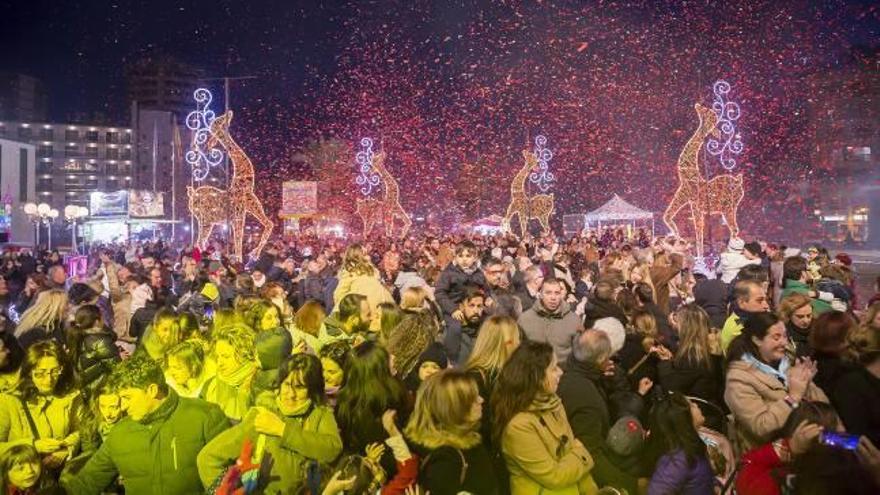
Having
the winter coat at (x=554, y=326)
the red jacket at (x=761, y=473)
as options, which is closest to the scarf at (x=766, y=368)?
the red jacket at (x=761, y=473)

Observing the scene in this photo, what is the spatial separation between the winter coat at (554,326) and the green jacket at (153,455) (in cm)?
354

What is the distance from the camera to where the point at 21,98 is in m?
134

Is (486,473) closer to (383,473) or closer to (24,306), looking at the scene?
(383,473)

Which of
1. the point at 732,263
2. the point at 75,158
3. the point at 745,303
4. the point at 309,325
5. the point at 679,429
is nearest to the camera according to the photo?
the point at 679,429

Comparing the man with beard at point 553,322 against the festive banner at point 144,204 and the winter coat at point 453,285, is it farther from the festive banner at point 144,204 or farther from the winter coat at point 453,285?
the festive banner at point 144,204

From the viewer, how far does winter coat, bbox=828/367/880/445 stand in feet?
13.9

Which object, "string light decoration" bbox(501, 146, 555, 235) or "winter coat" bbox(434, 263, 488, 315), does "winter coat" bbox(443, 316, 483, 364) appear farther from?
"string light decoration" bbox(501, 146, 555, 235)

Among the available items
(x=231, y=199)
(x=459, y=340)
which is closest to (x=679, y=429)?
(x=459, y=340)

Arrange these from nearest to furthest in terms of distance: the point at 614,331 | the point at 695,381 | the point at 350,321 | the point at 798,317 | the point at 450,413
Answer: the point at 450,413, the point at 695,381, the point at 614,331, the point at 798,317, the point at 350,321

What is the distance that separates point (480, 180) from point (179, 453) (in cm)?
7935

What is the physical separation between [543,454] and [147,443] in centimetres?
201

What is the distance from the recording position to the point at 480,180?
271 feet

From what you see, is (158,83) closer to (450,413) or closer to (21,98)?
(21,98)

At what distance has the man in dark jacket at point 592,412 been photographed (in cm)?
455
